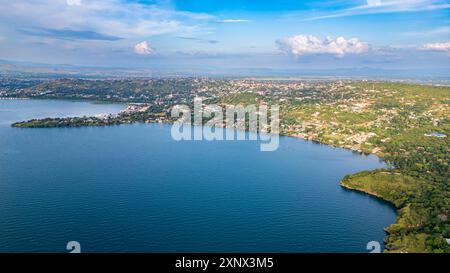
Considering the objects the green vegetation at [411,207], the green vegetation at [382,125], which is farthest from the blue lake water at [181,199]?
the green vegetation at [382,125]

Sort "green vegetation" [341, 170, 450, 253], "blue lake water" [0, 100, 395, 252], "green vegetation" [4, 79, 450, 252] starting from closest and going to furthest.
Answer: "green vegetation" [341, 170, 450, 253] < "blue lake water" [0, 100, 395, 252] < "green vegetation" [4, 79, 450, 252]

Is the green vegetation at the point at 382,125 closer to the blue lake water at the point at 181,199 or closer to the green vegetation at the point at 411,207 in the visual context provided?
the green vegetation at the point at 411,207

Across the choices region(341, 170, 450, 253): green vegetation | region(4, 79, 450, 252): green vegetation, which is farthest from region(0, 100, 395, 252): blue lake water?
region(4, 79, 450, 252): green vegetation

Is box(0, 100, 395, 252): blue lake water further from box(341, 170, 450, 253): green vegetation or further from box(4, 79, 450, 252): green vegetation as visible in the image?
box(4, 79, 450, 252): green vegetation

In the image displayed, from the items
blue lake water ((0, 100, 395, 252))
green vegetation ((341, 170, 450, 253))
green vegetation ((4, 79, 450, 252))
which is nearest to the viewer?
green vegetation ((341, 170, 450, 253))

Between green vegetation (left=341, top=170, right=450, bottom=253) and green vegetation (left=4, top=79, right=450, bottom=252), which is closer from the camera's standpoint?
green vegetation (left=341, top=170, right=450, bottom=253)

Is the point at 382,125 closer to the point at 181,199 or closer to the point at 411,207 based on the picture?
the point at 411,207

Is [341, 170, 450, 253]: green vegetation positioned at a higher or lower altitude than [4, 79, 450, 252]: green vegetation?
lower

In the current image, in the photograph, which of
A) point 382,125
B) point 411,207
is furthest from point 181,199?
point 382,125
